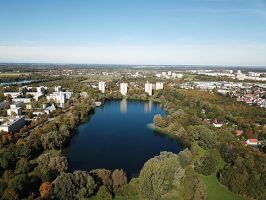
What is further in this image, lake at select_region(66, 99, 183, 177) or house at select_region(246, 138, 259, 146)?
house at select_region(246, 138, 259, 146)

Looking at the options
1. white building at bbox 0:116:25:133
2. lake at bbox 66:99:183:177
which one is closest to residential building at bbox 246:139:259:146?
lake at bbox 66:99:183:177

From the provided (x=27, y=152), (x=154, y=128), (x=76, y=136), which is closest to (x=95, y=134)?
(x=76, y=136)

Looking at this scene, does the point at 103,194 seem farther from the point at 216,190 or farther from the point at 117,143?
the point at 117,143

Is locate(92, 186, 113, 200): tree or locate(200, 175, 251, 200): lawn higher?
locate(92, 186, 113, 200): tree

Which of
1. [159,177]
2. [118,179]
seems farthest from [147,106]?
[159,177]

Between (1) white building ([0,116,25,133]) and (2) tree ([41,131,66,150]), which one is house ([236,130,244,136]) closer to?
(2) tree ([41,131,66,150])

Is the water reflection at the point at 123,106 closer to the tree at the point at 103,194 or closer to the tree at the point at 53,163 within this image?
Answer: the tree at the point at 53,163

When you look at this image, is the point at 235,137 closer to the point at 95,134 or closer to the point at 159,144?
the point at 159,144
